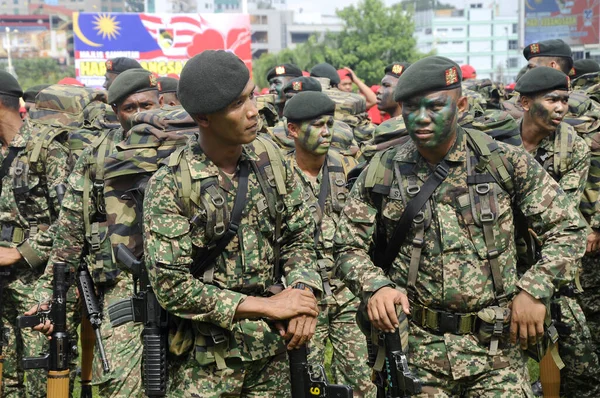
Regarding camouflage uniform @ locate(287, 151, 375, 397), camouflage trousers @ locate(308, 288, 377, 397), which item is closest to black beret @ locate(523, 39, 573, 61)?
camouflage uniform @ locate(287, 151, 375, 397)

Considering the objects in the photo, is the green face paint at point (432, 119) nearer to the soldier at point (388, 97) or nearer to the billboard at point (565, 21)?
the soldier at point (388, 97)

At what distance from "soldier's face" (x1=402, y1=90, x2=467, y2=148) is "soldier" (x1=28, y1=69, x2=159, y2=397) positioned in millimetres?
2525

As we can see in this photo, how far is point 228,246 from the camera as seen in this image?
4.74m

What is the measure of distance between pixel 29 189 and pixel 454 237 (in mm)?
4079

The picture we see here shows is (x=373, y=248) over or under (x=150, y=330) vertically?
over

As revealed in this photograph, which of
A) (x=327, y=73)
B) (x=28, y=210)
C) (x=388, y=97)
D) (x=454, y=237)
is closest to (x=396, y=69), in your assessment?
(x=388, y=97)

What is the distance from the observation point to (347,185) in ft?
25.0

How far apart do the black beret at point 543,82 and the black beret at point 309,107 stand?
5.07 feet

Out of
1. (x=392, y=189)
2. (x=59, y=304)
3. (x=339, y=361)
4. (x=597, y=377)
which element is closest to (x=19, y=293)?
(x=59, y=304)

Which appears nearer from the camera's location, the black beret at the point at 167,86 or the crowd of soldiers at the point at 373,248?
the crowd of soldiers at the point at 373,248

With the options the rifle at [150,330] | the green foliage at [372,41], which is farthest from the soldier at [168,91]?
the green foliage at [372,41]

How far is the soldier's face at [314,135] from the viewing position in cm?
783

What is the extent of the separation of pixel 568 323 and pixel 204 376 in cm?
359

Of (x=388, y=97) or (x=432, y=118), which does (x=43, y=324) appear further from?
(x=388, y=97)
